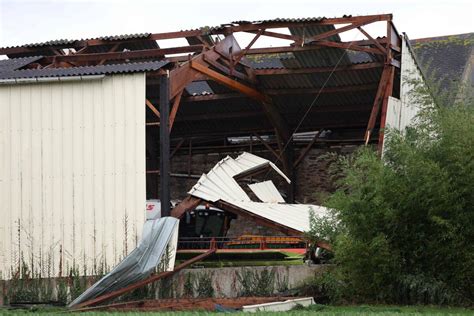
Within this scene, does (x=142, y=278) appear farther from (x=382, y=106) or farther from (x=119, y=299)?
(x=382, y=106)

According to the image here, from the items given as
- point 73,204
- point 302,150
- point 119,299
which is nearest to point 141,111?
point 73,204

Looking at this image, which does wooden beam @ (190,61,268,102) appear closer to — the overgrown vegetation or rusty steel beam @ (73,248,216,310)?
rusty steel beam @ (73,248,216,310)

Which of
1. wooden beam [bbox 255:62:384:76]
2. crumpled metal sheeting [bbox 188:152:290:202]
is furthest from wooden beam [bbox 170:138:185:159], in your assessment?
crumpled metal sheeting [bbox 188:152:290:202]

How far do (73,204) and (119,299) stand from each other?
2.48 metres

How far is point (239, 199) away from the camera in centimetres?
2138

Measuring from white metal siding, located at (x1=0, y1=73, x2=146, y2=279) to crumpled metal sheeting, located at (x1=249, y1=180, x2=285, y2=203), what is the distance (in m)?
4.94

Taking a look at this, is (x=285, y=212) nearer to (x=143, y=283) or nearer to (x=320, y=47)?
(x=143, y=283)

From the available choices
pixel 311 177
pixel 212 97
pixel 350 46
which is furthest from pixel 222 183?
pixel 311 177

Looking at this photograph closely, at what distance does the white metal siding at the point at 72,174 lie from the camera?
1953 centimetres

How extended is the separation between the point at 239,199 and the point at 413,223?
16.7 ft

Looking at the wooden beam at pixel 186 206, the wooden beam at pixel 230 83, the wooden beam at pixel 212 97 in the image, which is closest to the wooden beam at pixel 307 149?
the wooden beam at pixel 230 83

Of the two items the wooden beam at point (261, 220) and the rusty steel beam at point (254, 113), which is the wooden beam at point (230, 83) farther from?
the wooden beam at point (261, 220)

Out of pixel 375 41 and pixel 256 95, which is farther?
Result: pixel 256 95

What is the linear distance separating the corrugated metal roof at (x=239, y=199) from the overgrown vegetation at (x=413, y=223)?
249cm
